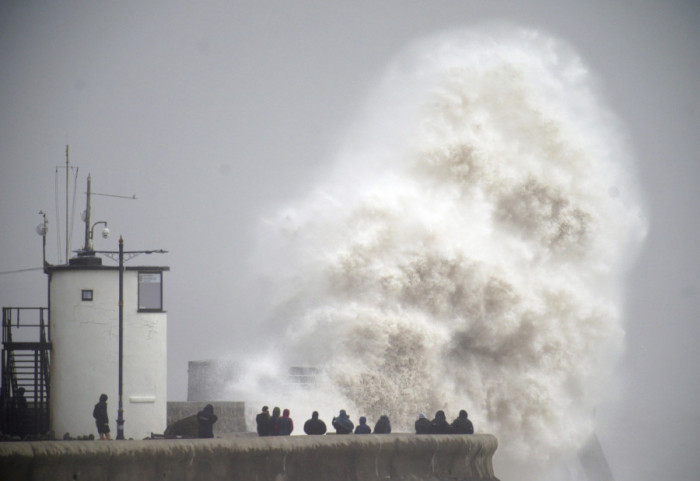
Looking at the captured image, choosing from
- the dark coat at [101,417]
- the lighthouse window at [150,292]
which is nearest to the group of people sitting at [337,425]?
the dark coat at [101,417]

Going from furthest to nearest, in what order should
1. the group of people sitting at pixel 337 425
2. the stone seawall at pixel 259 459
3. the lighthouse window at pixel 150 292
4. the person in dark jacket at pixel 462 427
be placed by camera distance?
the lighthouse window at pixel 150 292 → the person in dark jacket at pixel 462 427 → the group of people sitting at pixel 337 425 → the stone seawall at pixel 259 459

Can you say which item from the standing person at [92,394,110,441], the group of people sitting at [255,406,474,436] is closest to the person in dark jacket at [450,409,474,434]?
the group of people sitting at [255,406,474,436]

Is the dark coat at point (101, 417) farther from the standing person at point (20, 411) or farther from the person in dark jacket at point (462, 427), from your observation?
the person in dark jacket at point (462, 427)

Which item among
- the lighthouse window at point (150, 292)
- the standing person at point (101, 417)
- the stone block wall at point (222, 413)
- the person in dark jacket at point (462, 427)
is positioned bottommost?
the person in dark jacket at point (462, 427)

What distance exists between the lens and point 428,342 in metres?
32.7

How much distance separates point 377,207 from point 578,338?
26.0 ft

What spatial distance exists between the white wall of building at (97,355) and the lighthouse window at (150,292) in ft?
0.57

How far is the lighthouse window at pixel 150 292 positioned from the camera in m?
22.6

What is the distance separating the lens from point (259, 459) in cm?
1385

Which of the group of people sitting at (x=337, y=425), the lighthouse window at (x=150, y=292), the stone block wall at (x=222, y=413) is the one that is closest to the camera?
the group of people sitting at (x=337, y=425)

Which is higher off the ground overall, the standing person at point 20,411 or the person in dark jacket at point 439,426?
the standing person at point 20,411

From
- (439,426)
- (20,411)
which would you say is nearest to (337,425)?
(439,426)

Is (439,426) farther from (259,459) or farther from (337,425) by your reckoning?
(259,459)

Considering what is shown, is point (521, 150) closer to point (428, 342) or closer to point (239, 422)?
point (428, 342)
